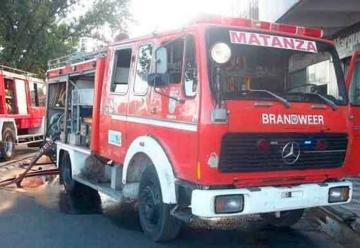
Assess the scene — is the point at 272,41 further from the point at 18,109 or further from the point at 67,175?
the point at 18,109

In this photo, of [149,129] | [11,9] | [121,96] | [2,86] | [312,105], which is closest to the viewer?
[312,105]

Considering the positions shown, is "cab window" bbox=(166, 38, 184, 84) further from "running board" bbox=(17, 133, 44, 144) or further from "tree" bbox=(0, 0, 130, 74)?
"tree" bbox=(0, 0, 130, 74)

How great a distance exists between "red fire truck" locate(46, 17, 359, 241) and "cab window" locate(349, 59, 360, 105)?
32 centimetres

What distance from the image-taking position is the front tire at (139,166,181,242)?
6.20 metres

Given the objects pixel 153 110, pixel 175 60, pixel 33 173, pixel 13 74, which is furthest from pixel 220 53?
pixel 13 74

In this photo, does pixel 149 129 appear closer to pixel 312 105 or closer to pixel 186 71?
pixel 186 71

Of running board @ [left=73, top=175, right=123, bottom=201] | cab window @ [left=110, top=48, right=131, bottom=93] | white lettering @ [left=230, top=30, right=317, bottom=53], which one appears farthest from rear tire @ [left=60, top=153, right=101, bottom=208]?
white lettering @ [left=230, top=30, right=317, bottom=53]

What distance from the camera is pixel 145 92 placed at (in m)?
6.62

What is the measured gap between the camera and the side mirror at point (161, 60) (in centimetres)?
587

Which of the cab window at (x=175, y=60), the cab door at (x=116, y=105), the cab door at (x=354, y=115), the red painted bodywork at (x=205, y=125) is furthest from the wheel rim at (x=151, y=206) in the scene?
the cab door at (x=354, y=115)

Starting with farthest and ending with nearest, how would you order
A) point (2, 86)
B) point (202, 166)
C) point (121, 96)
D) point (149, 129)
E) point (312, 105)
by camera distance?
point (2, 86) < point (121, 96) < point (149, 129) < point (312, 105) < point (202, 166)

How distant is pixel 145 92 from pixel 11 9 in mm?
21763

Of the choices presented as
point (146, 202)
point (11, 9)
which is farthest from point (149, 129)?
point (11, 9)

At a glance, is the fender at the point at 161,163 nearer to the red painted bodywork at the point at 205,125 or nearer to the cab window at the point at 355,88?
the red painted bodywork at the point at 205,125
